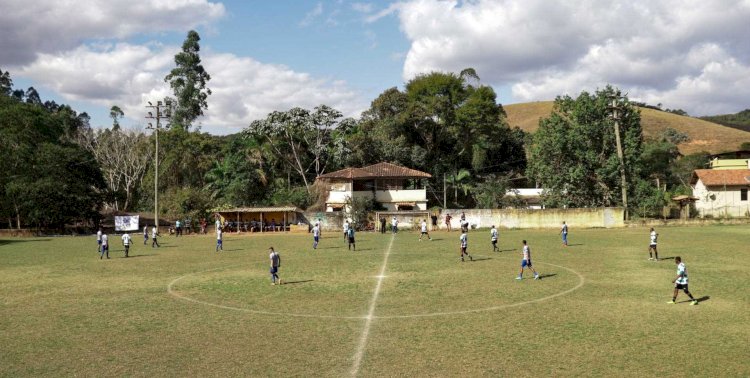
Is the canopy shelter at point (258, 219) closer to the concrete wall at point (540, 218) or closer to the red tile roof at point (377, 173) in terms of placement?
the red tile roof at point (377, 173)

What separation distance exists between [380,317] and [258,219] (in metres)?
45.5

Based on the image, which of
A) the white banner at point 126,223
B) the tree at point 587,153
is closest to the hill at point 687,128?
the tree at point 587,153

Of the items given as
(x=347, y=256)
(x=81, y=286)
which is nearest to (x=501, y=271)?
(x=347, y=256)

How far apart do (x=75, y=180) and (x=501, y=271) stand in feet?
161

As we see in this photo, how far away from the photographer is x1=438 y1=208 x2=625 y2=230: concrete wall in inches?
2117

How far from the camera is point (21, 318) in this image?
17828 millimetres

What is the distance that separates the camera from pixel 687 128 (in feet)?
463

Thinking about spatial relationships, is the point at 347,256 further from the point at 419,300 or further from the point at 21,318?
the point at 21,318

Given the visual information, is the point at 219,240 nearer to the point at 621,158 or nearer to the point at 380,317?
the point at 380,317

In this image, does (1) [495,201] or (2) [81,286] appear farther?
(1) [495,201]

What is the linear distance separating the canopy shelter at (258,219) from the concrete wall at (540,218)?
635 inches

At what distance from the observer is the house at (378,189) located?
62.3 m

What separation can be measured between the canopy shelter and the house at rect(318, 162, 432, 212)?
5.29 metres

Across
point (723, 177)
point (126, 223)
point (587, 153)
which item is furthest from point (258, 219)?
point (723, 177)
